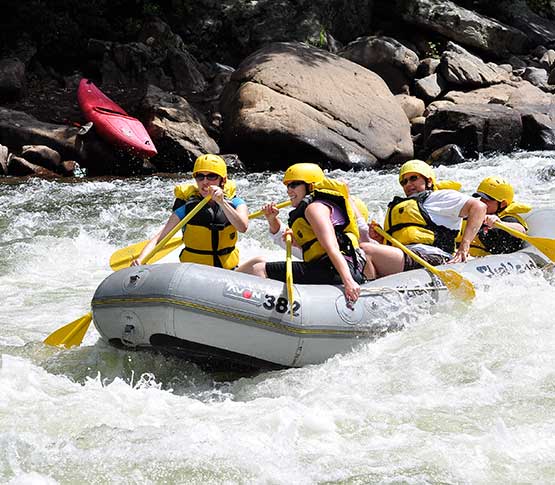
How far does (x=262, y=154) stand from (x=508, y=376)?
755 cm

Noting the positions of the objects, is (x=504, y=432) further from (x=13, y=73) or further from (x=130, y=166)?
(x=13, y=73)

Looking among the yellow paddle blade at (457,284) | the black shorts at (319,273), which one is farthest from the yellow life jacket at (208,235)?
the yellow paddle blade at (457,284)

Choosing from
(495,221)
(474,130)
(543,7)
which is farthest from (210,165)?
(543,7)

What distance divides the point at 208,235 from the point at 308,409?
1482mm

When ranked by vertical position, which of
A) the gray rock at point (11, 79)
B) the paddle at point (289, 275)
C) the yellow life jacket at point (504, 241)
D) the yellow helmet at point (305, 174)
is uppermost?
the yellow helmet at point (305, 174)

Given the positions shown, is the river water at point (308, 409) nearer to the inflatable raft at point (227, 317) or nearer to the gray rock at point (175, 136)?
the inflatable raft at point (227, 317)

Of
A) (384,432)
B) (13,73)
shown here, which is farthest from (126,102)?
(384,432)

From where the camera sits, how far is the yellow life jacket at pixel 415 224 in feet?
17.5

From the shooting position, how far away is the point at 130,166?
37.7 ft

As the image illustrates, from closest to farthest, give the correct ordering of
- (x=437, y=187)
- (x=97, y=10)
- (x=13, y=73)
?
(x=437, y=187) → (x=13, y=73) → (x=97, y=10)

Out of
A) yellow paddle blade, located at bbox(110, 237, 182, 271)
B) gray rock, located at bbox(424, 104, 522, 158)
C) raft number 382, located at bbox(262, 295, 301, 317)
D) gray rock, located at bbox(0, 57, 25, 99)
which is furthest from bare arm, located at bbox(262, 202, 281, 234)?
gray rock, located at bbox(0, 57, 25, 99)

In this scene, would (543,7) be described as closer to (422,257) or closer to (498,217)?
(498,217)

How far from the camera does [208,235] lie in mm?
5074

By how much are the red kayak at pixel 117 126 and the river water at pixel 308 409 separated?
5262 mm
